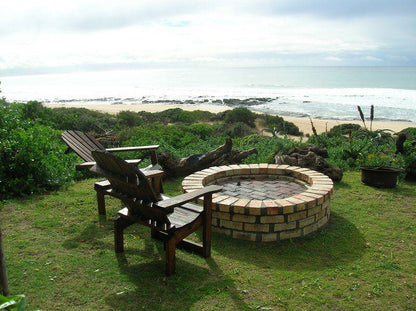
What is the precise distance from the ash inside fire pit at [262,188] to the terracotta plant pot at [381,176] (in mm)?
1513

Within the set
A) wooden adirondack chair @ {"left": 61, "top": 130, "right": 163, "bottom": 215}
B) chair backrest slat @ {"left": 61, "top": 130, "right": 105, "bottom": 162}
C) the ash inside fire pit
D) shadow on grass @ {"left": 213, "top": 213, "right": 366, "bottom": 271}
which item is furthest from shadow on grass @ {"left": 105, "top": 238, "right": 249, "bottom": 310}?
chair backrest slat @ {"left": 61, "top": 130, "right": 105, "bottom": 162}

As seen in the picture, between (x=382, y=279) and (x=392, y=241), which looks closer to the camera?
A: (x=382, y=279)

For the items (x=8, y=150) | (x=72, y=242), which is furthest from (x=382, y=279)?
(x=8, y=150)

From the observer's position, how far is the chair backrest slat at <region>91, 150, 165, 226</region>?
8.79 ft

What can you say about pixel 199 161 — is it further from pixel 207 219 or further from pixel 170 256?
pixel 170 256

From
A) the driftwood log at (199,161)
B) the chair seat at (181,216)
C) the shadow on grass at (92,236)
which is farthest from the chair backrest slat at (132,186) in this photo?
the driftwood log at (199,161)

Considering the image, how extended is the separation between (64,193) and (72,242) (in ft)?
5.98

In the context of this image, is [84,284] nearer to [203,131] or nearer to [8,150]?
[8,150]

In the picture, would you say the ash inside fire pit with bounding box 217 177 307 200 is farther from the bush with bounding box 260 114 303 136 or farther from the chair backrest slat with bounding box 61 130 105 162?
the bush with bounding box 260 114 303 136

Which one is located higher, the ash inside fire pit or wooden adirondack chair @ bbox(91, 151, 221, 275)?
wooden adirondack chair @ bbox(91, 151, 221, 275)

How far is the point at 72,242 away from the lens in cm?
356

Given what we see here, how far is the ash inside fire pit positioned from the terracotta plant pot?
59.6 inches

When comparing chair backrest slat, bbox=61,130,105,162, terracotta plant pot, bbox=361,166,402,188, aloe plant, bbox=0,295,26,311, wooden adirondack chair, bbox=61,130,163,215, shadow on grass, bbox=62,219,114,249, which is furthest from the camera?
terracotta plant pot, bbox=361,166,402,188

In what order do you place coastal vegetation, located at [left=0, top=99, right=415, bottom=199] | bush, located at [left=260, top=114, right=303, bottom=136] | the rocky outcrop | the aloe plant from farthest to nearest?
bush, located at [left=260, top=114, right=303, bottom=136] < the rocky outcrop < coastal vegetation, located at [left=0, top=99, right=415, bottom=199] < the aloe plant
